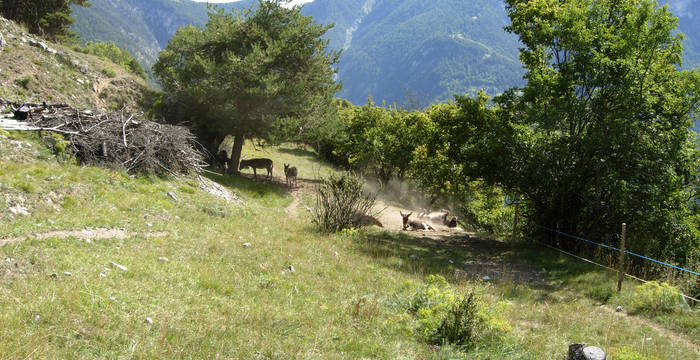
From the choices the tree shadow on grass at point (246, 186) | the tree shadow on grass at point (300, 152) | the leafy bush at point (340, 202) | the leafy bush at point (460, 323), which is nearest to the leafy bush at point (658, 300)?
the leafy bush at point (460, 323)

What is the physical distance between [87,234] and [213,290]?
3.51m

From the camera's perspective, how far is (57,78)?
1795 cm

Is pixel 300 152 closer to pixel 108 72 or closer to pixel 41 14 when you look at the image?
pixel 41 14

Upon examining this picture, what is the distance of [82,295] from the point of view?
4.79 m

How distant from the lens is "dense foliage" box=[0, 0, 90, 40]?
94.4 ft

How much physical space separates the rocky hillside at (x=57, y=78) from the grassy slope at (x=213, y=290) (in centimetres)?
708

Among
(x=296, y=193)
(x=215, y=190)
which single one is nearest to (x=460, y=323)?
(x=215, y=190)

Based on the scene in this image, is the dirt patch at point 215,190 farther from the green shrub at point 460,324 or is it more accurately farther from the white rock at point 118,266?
the green shrub at point 460,324

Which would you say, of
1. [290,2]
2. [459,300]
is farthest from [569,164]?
[290,2]

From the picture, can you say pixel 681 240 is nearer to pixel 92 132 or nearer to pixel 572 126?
pixel 572 126

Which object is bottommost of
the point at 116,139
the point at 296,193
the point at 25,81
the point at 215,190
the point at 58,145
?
the point at 296,193

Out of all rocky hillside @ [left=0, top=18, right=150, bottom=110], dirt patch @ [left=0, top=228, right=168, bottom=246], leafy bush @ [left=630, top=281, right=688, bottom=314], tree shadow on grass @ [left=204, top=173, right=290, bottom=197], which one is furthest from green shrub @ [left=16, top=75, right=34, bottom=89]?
leafy bush @ [left=630, top=281, right=688, bottom=314]

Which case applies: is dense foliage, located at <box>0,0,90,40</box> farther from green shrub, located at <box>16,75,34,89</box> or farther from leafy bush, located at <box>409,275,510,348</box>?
leafy bush, located at <box>409,275,510,348</box>

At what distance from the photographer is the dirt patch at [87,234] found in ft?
21.7
